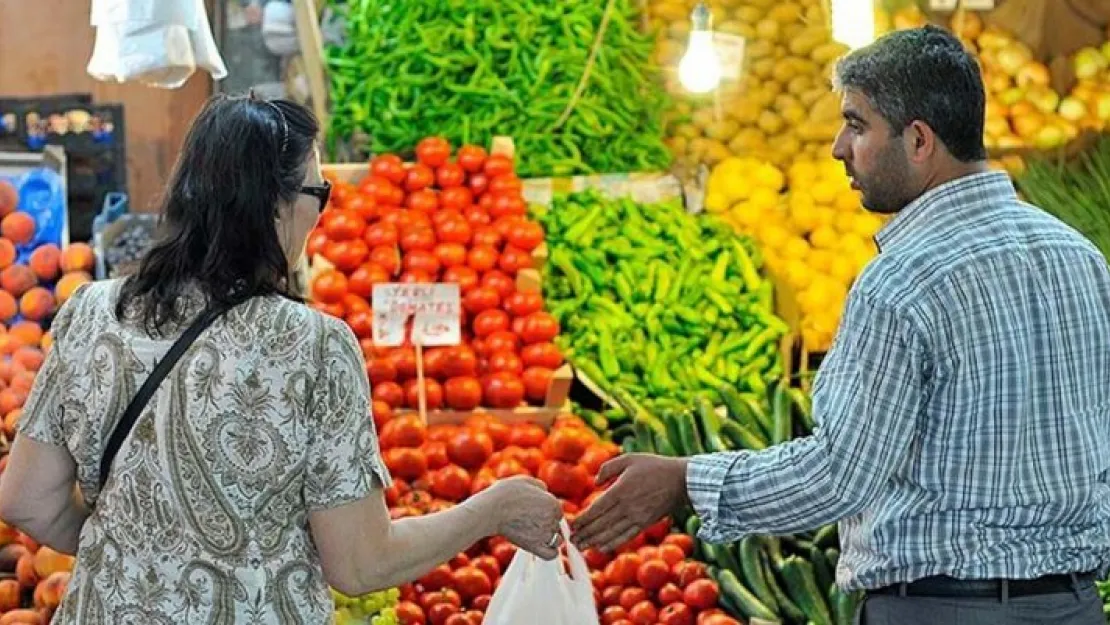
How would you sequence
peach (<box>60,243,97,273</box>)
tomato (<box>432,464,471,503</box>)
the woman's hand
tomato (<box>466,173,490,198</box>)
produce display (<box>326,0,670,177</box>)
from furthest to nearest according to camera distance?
1. produce display (<box>326,0,670,177</box>)
2. tomato (<box>466,173,490,198</box>)
3. peach (<box>60,243,97,273</box>)
4. tomato (<box>432,464,471,503</box>)
5. the woman's hand

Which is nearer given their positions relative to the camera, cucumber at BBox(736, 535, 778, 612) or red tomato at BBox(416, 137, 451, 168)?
cucumber at BBox(736, 535, 778, 612)

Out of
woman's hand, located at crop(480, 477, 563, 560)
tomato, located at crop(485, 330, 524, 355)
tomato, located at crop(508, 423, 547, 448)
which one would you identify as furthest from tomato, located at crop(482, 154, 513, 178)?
woman's hand, located at crop(480, 477, 563, 560)

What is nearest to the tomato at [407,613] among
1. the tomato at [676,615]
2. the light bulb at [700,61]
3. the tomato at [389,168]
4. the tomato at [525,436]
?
the tomato at [676,615]

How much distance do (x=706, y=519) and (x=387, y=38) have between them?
4.48 m

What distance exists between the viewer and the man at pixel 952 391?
267cm

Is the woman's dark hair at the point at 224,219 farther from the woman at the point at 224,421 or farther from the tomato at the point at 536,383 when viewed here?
the tomato at the point at 536,383

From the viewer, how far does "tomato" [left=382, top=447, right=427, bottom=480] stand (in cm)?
511

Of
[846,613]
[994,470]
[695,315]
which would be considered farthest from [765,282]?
[994,470]

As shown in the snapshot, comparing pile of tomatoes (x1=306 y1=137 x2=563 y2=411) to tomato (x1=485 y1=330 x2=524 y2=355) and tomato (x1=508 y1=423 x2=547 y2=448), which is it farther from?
tomato (x1=508 y1=423 x2=547 y2=448)

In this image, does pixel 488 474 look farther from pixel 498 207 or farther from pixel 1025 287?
pixel 1025 287

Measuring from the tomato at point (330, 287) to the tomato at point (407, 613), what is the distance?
5.85ft

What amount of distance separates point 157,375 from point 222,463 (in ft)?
0.52

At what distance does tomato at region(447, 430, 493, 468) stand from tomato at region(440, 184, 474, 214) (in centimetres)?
135

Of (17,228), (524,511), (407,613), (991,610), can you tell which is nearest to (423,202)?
(17,228)
